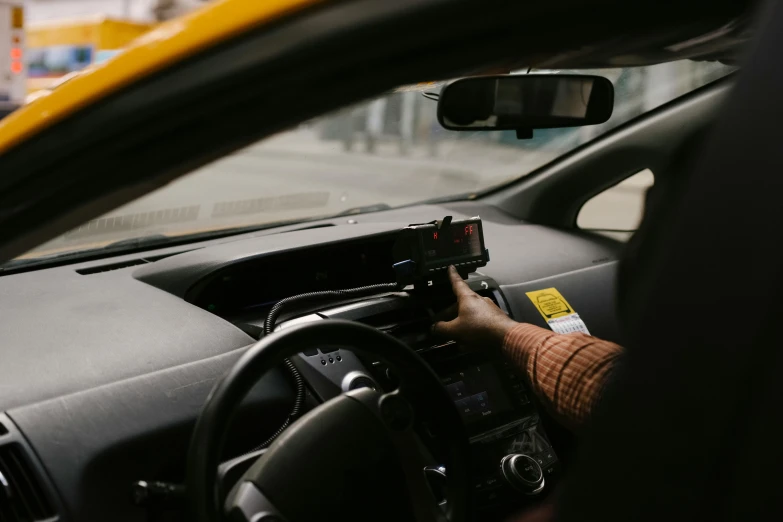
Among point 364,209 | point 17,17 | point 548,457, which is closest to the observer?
point 548,457

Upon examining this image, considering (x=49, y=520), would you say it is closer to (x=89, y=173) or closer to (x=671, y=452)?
(x=89, y=173)

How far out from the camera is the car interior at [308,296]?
0.82 metres

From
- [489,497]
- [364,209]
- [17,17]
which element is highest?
[17,17]

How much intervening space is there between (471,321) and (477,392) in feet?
0.96

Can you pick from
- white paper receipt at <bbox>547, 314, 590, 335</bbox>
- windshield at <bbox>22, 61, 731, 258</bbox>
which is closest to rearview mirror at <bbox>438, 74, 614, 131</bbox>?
windshield at <bbox>22, 61, 731, 258</bbox>

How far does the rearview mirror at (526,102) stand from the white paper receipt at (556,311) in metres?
0.82

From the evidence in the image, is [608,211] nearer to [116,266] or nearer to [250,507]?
[116,266]

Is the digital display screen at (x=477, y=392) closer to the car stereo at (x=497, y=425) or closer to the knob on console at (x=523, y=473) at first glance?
the car stereo at (x=497, y=425)

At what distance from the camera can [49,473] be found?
1840mm

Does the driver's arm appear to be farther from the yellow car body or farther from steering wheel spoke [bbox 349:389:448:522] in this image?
the yellow car body

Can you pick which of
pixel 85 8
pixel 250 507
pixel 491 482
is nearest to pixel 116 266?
pixel 491 482

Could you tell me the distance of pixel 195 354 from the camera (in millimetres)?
2275

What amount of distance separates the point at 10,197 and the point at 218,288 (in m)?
1.82

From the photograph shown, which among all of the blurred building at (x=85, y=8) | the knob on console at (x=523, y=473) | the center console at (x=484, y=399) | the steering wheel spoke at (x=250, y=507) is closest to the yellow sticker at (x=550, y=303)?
the center console at (x=484, y=399)
